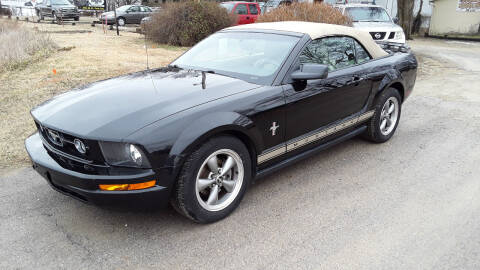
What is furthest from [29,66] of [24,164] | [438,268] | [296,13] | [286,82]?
[438,268]

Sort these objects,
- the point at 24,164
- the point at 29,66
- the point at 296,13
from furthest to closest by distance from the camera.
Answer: the point at 296,13
the point at 29,66
the point at 24,164

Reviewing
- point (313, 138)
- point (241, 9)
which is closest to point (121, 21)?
point (241, 9)

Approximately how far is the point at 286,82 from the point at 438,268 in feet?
6.18

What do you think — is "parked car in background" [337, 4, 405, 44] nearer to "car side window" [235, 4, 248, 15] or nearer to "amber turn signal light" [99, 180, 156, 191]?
"car side window" [235, 4, 248, 15]

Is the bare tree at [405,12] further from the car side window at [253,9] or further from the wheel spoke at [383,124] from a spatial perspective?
the wheel spoke at [383,124]

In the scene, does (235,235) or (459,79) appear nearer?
(235,235)

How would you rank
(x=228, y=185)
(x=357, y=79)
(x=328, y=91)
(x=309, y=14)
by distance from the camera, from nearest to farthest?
(x=228, y=185) < (x=328, y=91) < (x=357, y=79) < (x=309, y=14)

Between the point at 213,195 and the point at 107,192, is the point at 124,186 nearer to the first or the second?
the point at 107,192

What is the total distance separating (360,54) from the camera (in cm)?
448

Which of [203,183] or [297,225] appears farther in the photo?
[297,225]

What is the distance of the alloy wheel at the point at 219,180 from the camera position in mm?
2955

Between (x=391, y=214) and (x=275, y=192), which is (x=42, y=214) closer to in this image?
(x=275, y=192)

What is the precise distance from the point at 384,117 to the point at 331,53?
1.34 m

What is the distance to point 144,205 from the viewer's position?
105 inches
